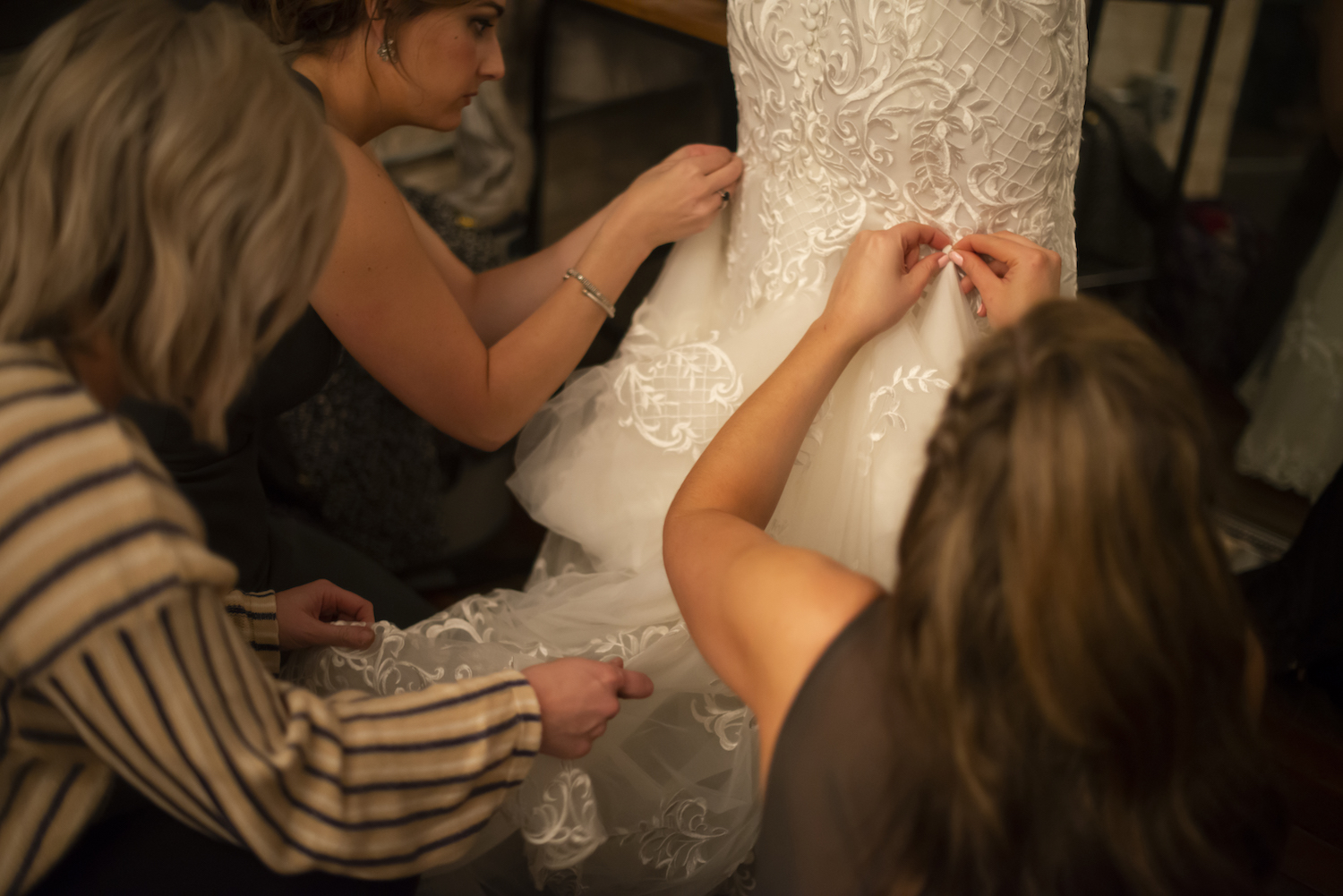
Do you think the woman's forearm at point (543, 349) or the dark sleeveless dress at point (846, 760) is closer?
the dark sleeveless dress at point (846, 760)

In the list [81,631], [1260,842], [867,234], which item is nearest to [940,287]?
[867,234]

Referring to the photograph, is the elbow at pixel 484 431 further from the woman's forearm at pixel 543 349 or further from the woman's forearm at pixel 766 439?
the woman's forearm at pixel 766 439

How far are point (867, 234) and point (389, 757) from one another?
61 cm

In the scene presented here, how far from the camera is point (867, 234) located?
89cm

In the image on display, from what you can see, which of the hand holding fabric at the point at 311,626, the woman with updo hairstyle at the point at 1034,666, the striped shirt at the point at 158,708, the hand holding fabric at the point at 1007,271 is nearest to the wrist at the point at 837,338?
the hand holding fabric at the point at 1007,271

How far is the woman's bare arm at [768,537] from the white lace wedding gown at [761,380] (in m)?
0.07

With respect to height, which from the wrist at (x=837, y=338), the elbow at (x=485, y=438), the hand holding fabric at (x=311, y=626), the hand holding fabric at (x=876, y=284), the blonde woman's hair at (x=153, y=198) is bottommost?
the hand holding fabric at (x=311, y=626)

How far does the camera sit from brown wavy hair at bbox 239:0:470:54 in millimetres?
982

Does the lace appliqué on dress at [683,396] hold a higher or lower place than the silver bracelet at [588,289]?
lower

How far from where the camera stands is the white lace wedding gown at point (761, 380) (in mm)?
833

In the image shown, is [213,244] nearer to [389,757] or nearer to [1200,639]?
[389,757]

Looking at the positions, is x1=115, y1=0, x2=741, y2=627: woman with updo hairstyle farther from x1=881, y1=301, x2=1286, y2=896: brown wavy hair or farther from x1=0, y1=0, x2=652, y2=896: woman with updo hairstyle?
x1=881, y1=301, x2=1286, y2=896: brown wavy hair

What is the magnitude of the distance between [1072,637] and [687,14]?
109 centimetres

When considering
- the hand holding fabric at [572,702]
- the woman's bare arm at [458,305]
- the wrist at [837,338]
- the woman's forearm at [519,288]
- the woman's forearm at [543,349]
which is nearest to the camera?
the hand holding fabric at [572,702]
